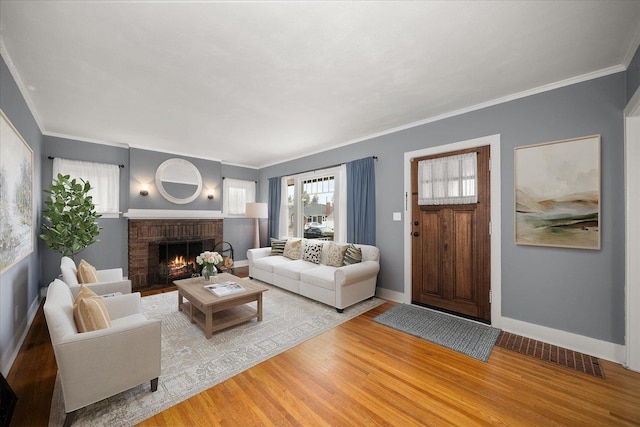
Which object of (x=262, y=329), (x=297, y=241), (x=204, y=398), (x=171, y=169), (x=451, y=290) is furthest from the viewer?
(x=171, y=169)

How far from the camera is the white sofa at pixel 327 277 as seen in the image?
3.56 metres

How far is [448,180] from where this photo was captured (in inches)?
139

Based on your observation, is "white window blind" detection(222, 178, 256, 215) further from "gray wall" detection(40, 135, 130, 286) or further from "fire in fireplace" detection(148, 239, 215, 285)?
"gray wall" detection(40, 135, 130, 286)

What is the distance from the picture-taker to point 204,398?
1924mm

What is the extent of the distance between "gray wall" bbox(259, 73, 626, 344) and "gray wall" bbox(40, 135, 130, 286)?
18.9ft

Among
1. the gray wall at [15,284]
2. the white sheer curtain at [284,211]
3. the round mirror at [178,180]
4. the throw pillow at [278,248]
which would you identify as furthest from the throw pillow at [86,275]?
the white sheer curtain at [284,211]

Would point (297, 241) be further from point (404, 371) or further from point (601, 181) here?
point (601, 181)

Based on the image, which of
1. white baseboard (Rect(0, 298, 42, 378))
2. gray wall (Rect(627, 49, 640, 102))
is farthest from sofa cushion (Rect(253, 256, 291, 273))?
gray wall (Rect(627, 49, 640, 102))

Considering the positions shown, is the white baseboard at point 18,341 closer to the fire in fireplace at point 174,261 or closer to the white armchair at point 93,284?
the white armchair at point 93,284

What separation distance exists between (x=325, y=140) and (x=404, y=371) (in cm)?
380

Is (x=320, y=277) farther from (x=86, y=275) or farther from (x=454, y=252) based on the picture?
(x=86, y=275)

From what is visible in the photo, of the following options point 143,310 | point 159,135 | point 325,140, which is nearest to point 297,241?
point 325,140

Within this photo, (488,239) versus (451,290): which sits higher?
(488,239)

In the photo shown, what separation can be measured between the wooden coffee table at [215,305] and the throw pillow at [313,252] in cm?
142
